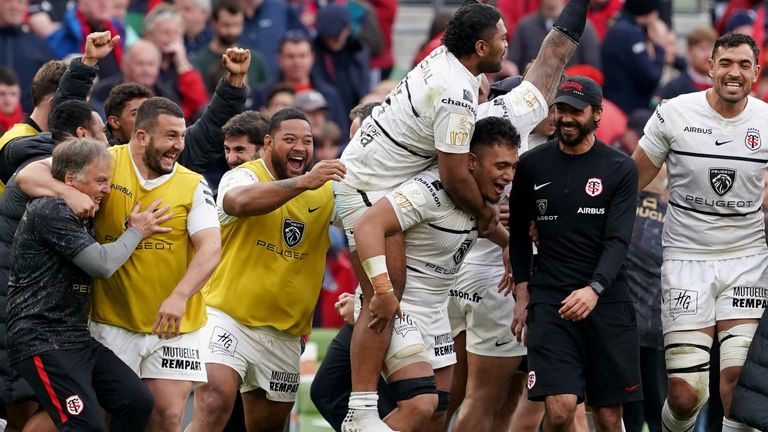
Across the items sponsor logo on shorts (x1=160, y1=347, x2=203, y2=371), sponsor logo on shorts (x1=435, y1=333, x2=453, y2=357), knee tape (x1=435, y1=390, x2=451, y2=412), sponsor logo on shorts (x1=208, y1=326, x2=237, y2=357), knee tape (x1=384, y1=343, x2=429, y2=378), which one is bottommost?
knee tape (x1=435, y1=390, x2=451, y2=412)

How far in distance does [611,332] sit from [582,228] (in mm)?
664

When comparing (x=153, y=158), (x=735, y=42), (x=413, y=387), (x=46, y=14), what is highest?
(x=735, y=42)

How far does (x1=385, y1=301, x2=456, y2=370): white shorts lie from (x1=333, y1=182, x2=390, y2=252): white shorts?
54 centimetres

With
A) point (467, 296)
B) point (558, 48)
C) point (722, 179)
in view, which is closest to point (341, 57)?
point (467, 296)

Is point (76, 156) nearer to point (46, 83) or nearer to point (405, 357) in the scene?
point (46, 83)

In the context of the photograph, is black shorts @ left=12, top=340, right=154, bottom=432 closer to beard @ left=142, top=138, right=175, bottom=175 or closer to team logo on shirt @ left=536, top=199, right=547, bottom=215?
beard @ left=142, top=138, right=175, bottom=175

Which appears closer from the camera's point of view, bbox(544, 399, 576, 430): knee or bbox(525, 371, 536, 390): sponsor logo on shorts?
bbox(544, 399, 576, 430): knee

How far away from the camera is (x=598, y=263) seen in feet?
30.2

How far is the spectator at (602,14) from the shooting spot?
17.8m

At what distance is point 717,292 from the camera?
9.82 metres

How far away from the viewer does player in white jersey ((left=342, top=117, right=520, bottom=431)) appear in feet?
28.9

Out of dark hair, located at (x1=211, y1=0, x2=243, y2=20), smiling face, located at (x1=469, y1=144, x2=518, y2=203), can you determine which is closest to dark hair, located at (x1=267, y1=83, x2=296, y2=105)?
dark hair, located at (x1=211, y1=0, x2=243, y2=20)

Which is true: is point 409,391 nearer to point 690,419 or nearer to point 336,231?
point 690,419

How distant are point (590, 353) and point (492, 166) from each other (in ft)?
4.41
